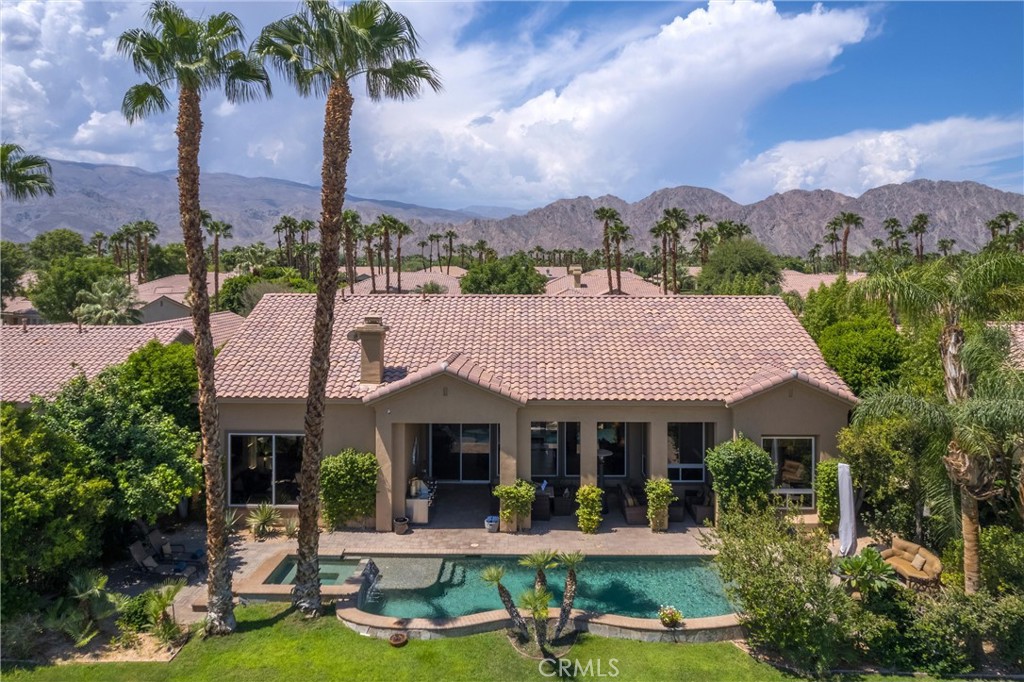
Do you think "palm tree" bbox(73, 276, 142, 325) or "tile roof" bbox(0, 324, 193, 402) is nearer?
"tile roof" bbox(0, 324, 193, 402)

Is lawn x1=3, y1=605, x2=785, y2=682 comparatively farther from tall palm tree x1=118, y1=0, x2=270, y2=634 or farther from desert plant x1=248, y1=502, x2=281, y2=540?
desert plant x1=248, y1=502, x2=281, y2=540

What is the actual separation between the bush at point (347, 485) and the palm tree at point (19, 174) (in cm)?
958

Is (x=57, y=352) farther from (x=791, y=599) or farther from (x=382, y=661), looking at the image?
Result: (x=791, y=599)

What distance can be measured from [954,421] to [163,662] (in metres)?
15.2

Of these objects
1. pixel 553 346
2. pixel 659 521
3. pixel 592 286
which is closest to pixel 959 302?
pixel 659 521

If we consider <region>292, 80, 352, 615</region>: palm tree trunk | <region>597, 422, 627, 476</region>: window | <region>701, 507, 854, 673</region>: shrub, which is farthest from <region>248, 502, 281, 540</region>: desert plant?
<region>701, 507, 854, 673</region>: shrub

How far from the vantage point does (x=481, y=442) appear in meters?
23.1

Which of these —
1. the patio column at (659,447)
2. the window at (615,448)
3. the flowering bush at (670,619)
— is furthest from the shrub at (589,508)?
the flowering bush at (670,619)

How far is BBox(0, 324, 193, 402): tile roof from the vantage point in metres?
23.0

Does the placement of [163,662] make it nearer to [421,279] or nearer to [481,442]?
[481,442]

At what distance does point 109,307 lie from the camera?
42500 millimetres

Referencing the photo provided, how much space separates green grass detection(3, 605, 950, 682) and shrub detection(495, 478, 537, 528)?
5.85m

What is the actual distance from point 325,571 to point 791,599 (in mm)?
10710

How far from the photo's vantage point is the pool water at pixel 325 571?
1537cm
